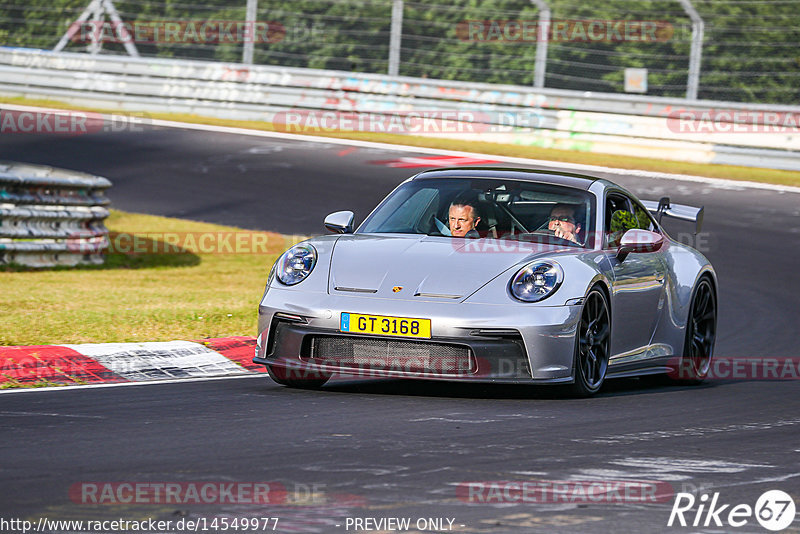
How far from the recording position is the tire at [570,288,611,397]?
702 centimetres

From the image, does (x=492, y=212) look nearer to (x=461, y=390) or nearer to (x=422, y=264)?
(x=422, y=264)

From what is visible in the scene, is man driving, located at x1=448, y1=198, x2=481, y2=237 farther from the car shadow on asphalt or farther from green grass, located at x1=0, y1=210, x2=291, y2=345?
green grass, located at x1=0, y1=210, x2=291, y2=345

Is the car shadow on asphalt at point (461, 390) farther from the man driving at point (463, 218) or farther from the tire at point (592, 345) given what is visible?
the man driving at point (463, 218)

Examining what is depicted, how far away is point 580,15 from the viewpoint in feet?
69.8

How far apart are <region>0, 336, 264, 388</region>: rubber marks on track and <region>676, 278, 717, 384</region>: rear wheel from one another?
8.82 feet

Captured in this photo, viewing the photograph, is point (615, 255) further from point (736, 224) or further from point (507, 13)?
point (507, 13)

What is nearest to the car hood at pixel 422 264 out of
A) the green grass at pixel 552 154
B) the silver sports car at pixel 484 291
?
the silver sports car at pixel 484 291

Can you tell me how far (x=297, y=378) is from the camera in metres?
7.34

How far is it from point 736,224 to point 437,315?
9.92 metres

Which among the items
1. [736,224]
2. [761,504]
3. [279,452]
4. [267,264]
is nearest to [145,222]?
[267,264]

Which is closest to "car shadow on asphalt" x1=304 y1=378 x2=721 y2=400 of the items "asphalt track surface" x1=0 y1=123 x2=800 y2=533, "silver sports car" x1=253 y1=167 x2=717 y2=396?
"asphalt track surface" x1=0 y1=123 x2=800 y2=533

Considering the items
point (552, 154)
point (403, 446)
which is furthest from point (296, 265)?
point (552, 154)

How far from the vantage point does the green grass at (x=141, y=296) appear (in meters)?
8.91

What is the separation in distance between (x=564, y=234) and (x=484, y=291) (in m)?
1.09
